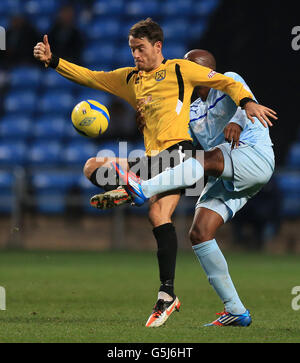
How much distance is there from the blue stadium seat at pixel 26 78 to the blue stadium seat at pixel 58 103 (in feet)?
1.82

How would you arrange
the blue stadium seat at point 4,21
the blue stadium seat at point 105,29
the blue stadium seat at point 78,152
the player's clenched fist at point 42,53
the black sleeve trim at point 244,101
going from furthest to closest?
the blue stadium seat at point 4,21 → the blue stadium seat at point 105,29 → the blue stadium seat at point 78,152 → the player's clenched fist at point 42,53 → the black sleeve trim at point 244,101

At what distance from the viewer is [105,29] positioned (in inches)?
623

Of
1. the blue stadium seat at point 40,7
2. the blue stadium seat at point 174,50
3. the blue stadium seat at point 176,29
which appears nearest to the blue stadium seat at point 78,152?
the blue stadium seat at point 174,50

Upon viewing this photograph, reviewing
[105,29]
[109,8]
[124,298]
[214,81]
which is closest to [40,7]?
[109,8]

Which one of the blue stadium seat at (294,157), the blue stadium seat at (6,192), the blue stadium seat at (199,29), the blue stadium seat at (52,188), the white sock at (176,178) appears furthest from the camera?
the blue stadium seat at (199,29)

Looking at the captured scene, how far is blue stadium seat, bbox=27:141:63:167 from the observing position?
13.8 meters

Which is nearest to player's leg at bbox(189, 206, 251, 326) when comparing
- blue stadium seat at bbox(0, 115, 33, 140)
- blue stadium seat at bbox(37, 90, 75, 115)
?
blue stadium seat at bbox(37, 90, 75, 115)

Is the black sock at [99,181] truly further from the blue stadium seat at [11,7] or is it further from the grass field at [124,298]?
the blue stadium seat at [11,7]

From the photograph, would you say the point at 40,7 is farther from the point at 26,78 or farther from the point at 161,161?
the point at 161,161

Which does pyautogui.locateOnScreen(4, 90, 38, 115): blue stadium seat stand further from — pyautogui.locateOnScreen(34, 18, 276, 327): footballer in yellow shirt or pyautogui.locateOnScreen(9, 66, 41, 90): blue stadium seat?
pyautogui.locateOnScreen(34, 18, 276, 327): footballer in yellow shirt

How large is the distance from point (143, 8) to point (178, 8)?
30.0 inches

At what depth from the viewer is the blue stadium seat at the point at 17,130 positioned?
14469mm
